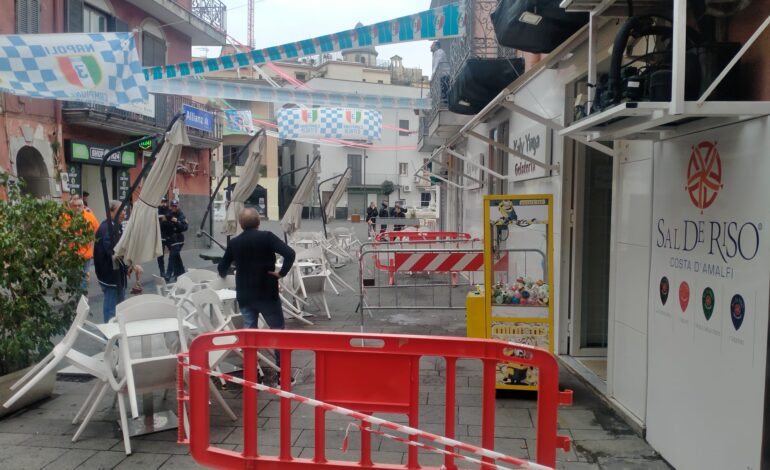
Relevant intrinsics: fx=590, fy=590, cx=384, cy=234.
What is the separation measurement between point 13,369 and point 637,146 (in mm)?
5607

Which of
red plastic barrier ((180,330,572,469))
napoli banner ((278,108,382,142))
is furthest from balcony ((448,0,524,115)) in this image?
napoli banner ((278,108,382,142))

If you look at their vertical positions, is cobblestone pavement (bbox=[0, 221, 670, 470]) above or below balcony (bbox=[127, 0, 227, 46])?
below

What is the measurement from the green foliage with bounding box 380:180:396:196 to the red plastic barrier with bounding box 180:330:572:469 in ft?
173

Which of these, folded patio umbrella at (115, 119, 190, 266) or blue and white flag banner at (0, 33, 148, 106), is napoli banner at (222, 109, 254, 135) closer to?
blue and white flag banner at (0, 33, 148, 106)

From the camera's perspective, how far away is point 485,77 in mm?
8797

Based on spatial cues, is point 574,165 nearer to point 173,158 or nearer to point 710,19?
point 710,19

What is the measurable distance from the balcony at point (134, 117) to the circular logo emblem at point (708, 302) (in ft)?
30.1

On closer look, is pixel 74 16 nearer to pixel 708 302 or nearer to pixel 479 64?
pixel 479 64

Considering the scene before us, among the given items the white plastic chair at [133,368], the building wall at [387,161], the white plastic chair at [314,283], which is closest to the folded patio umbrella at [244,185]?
the white plastic chair at [314,283]

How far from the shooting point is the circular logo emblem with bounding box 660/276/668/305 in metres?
4.05

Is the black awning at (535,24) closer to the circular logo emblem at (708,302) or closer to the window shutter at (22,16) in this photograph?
the circular logo emblem at (708,302)

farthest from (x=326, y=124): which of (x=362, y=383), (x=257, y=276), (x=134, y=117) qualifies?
(x=362, y=383)

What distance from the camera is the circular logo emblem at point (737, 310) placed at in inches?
125

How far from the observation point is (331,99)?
43.2ft
